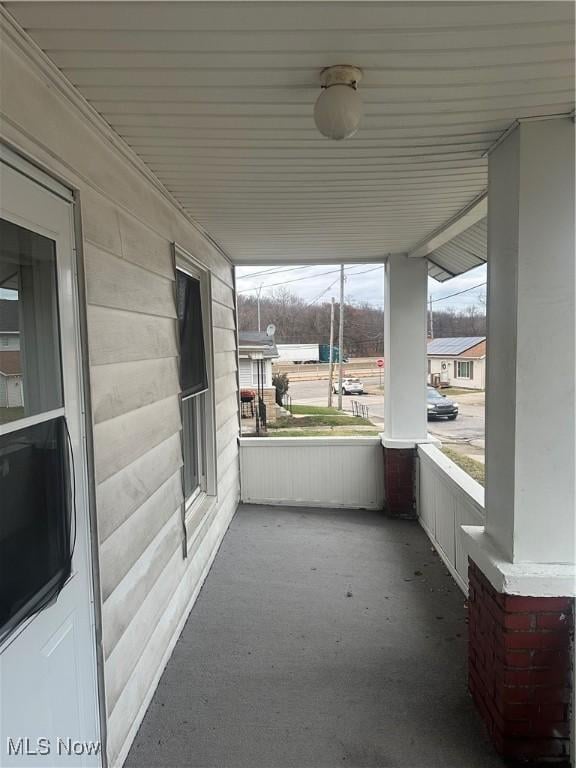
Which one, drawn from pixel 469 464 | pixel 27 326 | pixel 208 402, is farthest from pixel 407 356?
pixel 27 326

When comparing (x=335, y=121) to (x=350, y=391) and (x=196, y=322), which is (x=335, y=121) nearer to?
(x=196, y=322)

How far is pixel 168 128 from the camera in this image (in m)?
1.92

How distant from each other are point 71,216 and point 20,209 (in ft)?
1.01

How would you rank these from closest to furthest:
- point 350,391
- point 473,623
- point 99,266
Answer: point 99,266 < point 473,623 < point 350,391

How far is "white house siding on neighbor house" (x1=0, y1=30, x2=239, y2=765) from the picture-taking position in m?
1.53

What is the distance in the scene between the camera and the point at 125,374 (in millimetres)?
2066

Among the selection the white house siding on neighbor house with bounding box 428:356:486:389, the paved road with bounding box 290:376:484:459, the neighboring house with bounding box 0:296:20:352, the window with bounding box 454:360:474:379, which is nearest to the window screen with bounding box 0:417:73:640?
the neighboring house with bounding box 0:296:20:352

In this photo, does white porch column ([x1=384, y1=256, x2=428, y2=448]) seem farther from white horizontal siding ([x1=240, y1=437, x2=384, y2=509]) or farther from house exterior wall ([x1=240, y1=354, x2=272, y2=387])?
house exterior wall ([x1=240, y1=354, x2=272, y2=387])

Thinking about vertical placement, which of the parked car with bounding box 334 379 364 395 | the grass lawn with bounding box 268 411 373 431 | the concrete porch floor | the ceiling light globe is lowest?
the concrete porch floor

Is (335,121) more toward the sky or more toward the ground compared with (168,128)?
more toward the ground

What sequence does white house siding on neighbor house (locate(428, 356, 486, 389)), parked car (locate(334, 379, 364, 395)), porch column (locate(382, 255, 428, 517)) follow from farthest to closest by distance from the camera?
parked car (locate(334, 379, 364, 395))
porch column (locate(382, 255, 428, 517))
white house siding on neighbor house (locate(428, 356, 486, 389))

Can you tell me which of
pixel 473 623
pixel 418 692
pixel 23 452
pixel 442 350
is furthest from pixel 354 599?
pixel 23 452

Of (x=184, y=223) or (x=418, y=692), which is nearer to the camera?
(x=418, y=692)

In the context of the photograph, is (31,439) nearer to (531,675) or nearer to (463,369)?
(531,675)
